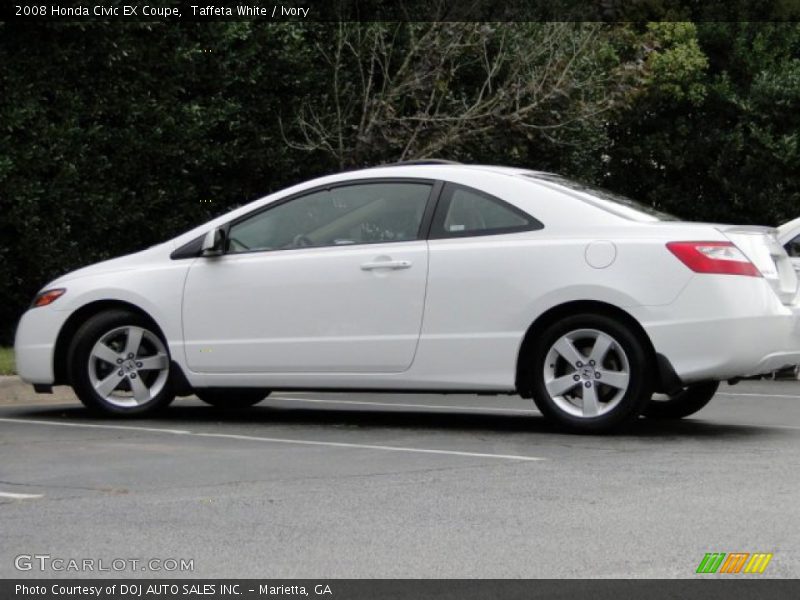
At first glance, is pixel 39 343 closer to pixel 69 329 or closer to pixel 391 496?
pixel 69 329

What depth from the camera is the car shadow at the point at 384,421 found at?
9695 millimetres

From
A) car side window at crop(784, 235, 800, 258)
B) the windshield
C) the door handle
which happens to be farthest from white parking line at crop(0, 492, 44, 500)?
car side window at crop(784, 235, 800, 258)

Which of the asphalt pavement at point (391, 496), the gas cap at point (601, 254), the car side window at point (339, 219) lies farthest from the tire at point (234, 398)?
the gas cap at point (601, 254)

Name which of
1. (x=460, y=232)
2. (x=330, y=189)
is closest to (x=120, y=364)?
(x=330, y=189)

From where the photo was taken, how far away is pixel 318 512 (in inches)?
259

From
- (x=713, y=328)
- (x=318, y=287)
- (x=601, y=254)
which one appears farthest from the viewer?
(x=318, y=287)

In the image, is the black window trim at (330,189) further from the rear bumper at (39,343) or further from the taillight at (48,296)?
the rear bumper at (39,343)

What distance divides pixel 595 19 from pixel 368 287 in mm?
17302

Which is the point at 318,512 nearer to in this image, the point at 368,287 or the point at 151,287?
the point at 368,287

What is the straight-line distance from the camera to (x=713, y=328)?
8859 mm

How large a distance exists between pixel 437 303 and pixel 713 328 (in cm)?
170

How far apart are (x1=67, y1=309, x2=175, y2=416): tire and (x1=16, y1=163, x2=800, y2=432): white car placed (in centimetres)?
1

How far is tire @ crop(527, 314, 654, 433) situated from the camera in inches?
353

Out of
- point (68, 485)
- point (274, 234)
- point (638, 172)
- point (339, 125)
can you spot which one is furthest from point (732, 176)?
point (68, 485)
